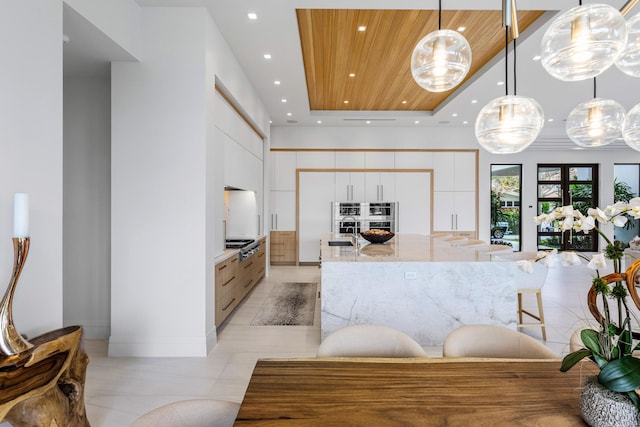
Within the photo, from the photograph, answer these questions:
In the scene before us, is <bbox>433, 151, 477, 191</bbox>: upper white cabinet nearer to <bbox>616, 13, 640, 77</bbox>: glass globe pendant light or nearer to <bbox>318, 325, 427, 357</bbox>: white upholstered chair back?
<bbox>616, 13, 640, 77</bbox>: glass globe pendant light

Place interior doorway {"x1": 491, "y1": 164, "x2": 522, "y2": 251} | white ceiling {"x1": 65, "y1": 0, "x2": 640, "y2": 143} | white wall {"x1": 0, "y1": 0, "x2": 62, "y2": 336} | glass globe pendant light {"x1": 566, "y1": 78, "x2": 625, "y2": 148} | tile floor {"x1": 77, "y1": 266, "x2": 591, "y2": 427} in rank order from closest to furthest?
white wall {"x1": 0, "y1": 0, "x2": 62, "y2": 336} → tile floor {"x1": 77, "y1": 266, "x2": 591, "y2": 427} → glass globe pendant light {"x1": 566, "y1": 78, "x2": 625, "y2": 148} → white ceiling {"x1": 65, "y1": 0, "x2": 640, "y2": 143} → interior doorway {"x1": 491, "y1": 164, "x2": 522, "y2": 251}

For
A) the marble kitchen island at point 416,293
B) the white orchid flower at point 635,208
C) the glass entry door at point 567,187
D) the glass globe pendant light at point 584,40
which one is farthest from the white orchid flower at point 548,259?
the glass entry door at point 567,187

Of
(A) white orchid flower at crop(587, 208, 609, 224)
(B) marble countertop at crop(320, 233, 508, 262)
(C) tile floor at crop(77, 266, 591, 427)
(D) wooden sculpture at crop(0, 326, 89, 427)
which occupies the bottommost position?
(C) tile floor at crop(77, 266, 591, 427)

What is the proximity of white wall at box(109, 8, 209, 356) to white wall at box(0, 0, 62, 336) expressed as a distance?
102 cm

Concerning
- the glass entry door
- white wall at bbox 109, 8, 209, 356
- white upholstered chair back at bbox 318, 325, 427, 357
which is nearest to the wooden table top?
white upholstered chair back at bbox 318, 325, 427, 357

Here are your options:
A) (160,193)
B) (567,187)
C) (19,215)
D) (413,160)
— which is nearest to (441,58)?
(19,215)

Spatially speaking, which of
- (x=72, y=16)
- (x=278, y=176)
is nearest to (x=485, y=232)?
(x=278, y=176)

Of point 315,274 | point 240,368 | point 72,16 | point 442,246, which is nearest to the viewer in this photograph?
point 72,16

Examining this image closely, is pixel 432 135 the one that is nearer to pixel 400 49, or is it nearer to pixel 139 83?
pixel 400 49

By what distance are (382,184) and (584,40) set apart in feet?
19.8

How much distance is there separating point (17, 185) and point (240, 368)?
1997 millimetres

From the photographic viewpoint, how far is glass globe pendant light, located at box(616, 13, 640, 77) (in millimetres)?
1764

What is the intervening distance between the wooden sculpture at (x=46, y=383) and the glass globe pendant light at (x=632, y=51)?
3219 mm

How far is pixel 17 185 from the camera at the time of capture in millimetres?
1794
